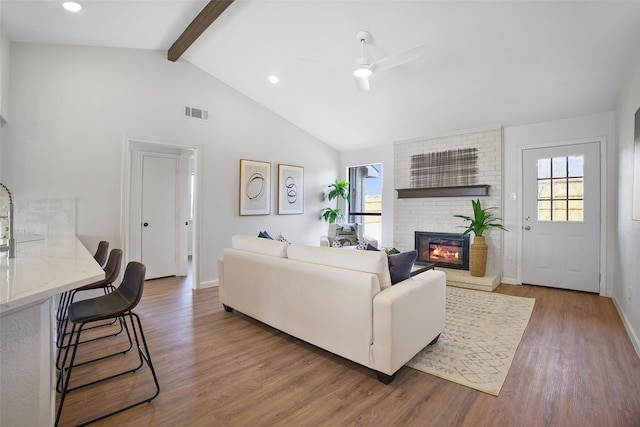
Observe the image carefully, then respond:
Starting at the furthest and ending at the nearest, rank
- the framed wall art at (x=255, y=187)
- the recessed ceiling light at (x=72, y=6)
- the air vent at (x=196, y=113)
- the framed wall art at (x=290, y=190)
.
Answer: the framed wall art at (x=290, y=190) < the framed wall art at (x=255, y=187) < the air vent at (x=196, y=113) < the recessed ceiling light at (x=72, y=6)

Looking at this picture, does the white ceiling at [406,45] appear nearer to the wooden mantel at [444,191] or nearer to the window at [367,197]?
the wooden mantel at [444,191]

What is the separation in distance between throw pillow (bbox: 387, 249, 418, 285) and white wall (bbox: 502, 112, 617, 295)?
3.24m

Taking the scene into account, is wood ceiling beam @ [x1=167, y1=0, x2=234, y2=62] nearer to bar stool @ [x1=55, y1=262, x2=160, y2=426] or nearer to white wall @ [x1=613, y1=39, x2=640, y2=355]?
bar stool @ [x1=55, y1=262, x2=160, y2=426]

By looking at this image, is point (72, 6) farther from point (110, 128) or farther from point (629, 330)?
point (629, 330)

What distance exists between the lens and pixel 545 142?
451 cm

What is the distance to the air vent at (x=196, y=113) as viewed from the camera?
4445mm

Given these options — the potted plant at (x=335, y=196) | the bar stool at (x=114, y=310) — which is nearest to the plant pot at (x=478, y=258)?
the potted plant at (x=335, y=196)

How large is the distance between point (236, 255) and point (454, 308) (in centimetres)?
262

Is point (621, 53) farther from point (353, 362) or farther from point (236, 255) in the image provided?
point (236, 255)

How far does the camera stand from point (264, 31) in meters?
3.58

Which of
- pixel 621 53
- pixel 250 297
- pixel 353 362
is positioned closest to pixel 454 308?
pixel 353 362

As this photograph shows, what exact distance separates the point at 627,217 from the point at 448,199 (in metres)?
2.40

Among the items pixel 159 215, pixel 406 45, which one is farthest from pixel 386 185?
pixel 159 215

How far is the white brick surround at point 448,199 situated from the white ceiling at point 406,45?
0.31 m
